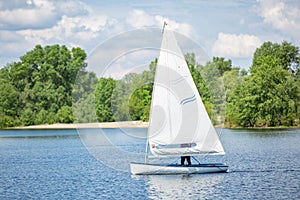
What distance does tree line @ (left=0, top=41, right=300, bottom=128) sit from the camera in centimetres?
6194

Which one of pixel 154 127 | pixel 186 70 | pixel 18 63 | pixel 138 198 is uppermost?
pixel 18 63

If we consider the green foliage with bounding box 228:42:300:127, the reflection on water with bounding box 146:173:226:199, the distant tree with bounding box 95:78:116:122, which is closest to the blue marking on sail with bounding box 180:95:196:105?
the reflection on water with bounding box 146:173:226:199

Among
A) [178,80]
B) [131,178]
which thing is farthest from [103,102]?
[178,80]

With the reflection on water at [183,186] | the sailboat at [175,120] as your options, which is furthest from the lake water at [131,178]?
the sailboat at [175,120]

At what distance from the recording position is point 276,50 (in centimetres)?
14575

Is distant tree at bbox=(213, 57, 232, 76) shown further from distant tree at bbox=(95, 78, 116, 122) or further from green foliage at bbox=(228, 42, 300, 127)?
distant tree at bbox=(95, 78, 116, 122)

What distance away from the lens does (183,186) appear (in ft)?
122

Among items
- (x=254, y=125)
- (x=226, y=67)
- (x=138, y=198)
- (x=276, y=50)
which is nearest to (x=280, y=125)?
(x=254, y=125)

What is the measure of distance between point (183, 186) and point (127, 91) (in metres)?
19.6

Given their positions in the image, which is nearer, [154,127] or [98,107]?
[154,127]

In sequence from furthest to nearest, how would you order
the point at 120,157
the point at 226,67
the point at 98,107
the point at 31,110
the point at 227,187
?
the point at 226,67
the point at 31,110
the point at 98,107
the point at 120,157
the point at 227,187

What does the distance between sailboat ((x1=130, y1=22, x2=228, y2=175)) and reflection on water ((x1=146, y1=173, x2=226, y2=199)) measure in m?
0.64

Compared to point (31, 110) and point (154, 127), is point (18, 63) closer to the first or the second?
point (31, 110)

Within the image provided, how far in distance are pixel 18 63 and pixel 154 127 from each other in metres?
114
